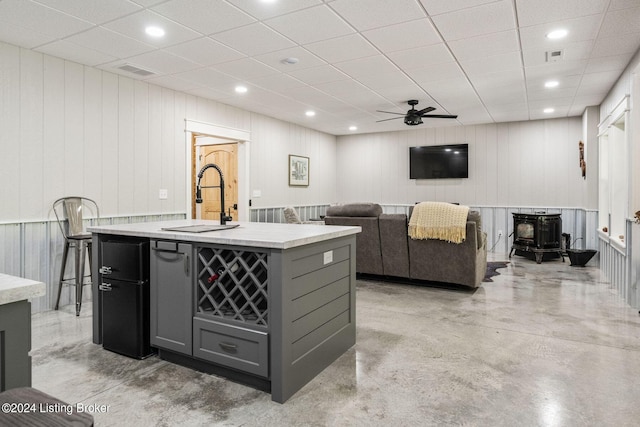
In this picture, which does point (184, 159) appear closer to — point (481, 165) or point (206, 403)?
point (206, 403)

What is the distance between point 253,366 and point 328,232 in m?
0.89

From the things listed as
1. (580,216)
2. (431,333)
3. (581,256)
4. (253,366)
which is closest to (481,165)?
(580,216)

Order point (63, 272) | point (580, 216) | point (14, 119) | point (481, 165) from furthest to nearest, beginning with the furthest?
1. point (481, 165)
2. point (580, 216)
3. point (63, 272)
4. point (14, 119)

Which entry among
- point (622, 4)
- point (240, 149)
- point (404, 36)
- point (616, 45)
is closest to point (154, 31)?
point (404, 36)

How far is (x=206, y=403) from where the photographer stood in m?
2.16

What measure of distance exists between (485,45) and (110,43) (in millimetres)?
3379

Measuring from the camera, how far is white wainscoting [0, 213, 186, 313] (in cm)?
367

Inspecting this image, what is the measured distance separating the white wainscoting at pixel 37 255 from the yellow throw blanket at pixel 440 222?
3.56 metres

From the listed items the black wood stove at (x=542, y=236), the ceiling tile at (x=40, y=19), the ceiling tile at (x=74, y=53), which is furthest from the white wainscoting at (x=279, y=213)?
the black wood stove at (x=542, y=236)

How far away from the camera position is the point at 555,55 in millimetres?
3955

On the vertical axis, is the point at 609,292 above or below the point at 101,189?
below

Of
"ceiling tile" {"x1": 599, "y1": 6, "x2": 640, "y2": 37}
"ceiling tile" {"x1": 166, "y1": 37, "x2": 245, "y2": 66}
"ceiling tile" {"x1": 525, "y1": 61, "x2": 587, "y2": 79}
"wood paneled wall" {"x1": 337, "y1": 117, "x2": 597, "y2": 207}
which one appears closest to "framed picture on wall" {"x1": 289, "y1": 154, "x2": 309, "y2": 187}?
"wood paneled wall" {"x1": 337, "y1": 117, "x2": 597, "y2": 207}

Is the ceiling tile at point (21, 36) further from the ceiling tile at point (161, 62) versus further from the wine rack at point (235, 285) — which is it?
the wine rack at point (235, 285)

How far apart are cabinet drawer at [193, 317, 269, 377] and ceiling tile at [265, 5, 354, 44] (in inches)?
90.5
